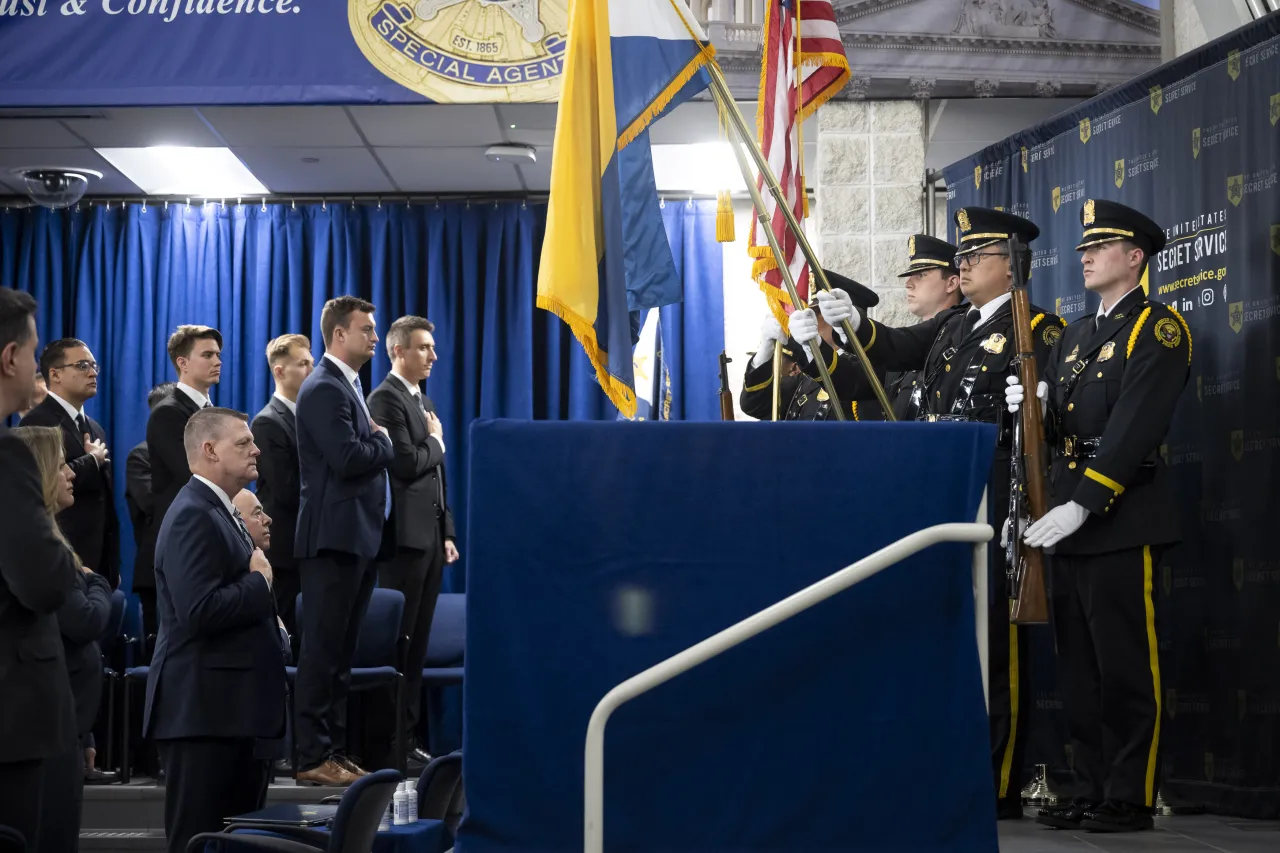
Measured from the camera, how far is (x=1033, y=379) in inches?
161

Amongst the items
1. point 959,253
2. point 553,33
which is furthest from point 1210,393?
point 553,33

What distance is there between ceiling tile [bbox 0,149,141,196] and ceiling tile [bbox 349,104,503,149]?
166cm

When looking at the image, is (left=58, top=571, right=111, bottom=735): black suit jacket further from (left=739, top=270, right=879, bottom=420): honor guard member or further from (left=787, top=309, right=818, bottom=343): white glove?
(left=739, top=270, right=879, bottom=420): honor guard member

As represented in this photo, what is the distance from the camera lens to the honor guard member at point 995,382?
4.30 m

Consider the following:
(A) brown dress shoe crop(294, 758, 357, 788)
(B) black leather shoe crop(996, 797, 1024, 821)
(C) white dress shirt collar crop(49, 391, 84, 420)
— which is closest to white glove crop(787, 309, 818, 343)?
(B) black leather shoe crop(996, 797, 1024, 821)

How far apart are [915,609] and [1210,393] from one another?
9.16 feet

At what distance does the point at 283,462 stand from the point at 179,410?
0.51 m

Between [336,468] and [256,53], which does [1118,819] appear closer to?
[336,468]

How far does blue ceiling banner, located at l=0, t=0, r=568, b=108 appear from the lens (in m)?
6.52

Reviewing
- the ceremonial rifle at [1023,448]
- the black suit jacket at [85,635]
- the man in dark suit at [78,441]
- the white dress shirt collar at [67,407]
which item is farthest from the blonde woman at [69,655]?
the ceremonial rifle at [1023,448]

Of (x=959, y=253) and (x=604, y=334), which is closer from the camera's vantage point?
(x=604, y=334)

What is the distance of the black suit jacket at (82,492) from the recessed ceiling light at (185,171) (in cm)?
209

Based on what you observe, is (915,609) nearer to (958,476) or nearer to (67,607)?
(958,476)

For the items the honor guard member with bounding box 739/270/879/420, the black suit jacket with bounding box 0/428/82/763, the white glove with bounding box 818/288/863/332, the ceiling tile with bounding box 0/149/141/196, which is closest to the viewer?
the black suit jacket with bounding box 0/428/82/763
